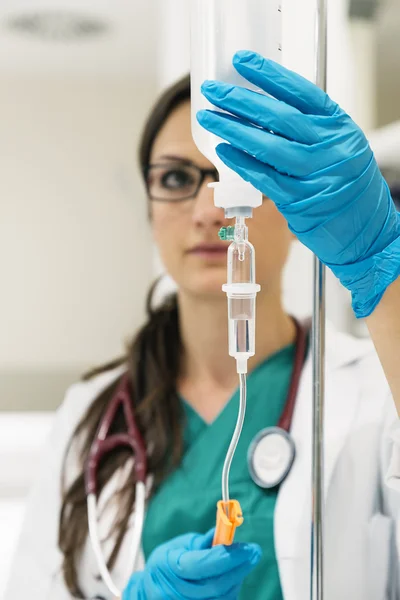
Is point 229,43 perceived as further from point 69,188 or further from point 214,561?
point 69,188

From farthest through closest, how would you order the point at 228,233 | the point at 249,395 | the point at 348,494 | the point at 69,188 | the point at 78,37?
the point at 69,188 → the point at 78,37 → the point at 249,395 → the point at 348,494 → the point at 228,233

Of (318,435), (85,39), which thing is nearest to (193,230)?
(318,435)

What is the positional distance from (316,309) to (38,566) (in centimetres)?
73

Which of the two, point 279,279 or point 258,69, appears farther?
point 279,279

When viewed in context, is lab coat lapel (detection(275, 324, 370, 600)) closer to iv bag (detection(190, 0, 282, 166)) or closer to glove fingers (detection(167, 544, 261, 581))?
glove fingers (detection(167, 544, 261, 581))

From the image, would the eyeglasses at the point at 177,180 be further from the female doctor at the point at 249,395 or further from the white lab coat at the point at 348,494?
the white lab coat at the point at 348,494

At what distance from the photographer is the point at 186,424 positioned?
1060mm

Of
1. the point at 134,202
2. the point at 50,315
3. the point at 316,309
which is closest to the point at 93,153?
the point at 134,202

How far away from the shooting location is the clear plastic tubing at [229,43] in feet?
1.86

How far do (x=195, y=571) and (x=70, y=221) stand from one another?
1.54m

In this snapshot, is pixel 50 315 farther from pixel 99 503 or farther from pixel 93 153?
pixel 99 503

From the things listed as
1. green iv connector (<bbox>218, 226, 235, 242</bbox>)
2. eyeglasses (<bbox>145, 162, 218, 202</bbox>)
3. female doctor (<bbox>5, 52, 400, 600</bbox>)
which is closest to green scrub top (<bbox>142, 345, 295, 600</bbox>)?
female doctor (<bbox>5, 52, 400, 600</bbox>)

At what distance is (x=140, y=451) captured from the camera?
1024 mm

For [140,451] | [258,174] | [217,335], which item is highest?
[258,174]
